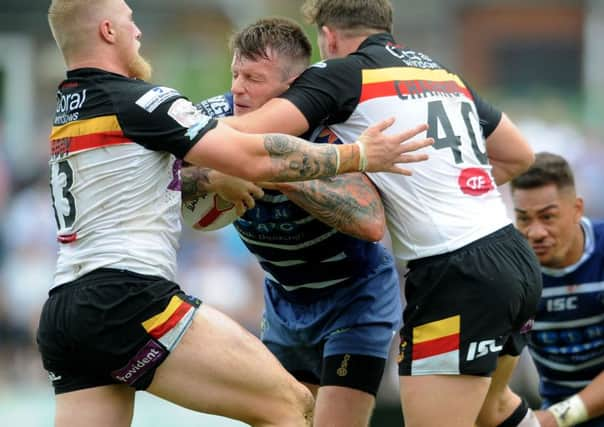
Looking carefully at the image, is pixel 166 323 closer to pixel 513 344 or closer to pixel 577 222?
pixel 513 344

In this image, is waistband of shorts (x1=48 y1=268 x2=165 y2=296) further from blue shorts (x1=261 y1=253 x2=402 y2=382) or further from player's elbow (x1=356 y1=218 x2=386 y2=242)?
blue shorts (x1=261 y1=253 x2=402 y2=382)

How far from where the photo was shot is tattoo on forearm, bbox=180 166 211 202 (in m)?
5.67

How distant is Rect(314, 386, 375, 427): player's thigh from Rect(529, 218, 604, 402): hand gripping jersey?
1.40 meters

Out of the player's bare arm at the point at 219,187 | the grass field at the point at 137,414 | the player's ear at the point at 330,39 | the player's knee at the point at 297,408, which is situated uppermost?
the player's ear at the point at 330,39

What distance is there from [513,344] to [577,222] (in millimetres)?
1232

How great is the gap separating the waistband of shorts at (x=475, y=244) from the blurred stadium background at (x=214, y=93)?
4.19 metres

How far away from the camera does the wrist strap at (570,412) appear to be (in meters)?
6.84

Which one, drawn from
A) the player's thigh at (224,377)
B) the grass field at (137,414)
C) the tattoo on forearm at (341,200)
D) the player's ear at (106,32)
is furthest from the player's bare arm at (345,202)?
the grass field at (137,414)

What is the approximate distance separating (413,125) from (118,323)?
5.43 ft

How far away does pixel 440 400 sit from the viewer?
5.54m

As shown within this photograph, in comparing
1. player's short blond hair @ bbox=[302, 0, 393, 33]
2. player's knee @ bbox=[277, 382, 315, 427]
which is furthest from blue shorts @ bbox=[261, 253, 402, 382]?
player's short blond hair @ bbox=[302, 0, 393, 33]

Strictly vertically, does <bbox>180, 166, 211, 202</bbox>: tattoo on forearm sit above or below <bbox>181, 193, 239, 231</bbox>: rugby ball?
above

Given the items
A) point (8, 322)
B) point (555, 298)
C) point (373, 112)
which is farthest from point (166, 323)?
point (8, 322)

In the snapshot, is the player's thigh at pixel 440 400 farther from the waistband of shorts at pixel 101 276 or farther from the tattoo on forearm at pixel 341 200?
the waistband of shorts at pixel 101 276
